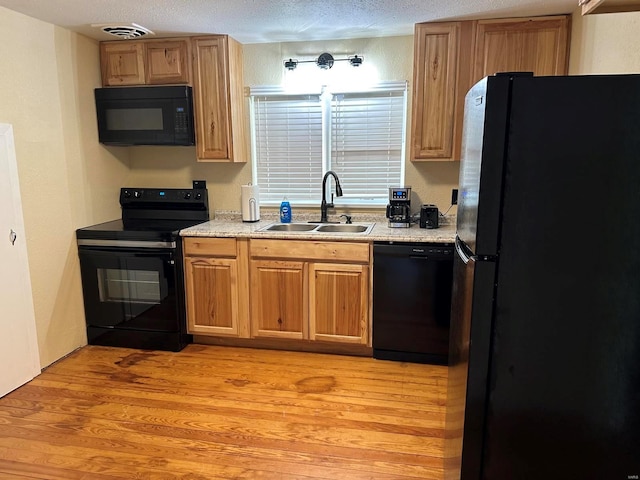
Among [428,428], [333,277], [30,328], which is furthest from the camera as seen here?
[333,277]

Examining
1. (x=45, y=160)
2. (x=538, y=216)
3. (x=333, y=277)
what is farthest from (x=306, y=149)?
(x=538, y=216)

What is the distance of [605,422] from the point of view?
1249mm

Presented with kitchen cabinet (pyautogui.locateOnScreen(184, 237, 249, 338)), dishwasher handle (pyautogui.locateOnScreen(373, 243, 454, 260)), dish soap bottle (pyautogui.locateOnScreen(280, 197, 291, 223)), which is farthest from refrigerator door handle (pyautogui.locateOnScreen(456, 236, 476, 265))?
dish soap bottle (pyautogui.locateOnScreen(280, 197, 291, 223))

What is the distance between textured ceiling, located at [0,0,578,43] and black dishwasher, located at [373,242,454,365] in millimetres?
1443

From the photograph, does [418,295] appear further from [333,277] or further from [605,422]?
[605,422]

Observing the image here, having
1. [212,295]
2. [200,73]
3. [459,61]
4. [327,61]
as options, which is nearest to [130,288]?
[212,295]

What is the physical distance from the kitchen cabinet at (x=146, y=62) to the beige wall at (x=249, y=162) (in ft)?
1.68

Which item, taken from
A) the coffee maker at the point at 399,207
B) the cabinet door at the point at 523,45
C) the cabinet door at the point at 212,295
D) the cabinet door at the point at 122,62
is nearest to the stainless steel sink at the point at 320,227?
the coffee maker at the point at 399,207

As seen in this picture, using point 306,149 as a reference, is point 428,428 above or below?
below

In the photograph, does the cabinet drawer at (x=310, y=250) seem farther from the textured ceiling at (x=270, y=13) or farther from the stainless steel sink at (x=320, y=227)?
the textured ceiling at (x=270, y=13)

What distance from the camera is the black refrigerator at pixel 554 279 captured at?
115 centimetres

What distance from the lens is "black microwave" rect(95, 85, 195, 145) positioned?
334cm

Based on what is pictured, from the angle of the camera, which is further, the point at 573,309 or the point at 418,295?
the point at 418,295

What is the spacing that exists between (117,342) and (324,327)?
1.58 m
